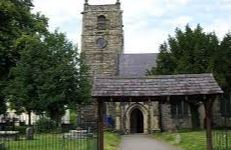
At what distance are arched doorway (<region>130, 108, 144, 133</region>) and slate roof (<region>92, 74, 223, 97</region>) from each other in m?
31.9

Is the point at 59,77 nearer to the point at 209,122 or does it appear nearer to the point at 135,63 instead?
the point at 135,63

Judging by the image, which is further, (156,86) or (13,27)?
(13,27)

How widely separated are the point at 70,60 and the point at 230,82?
13.5m

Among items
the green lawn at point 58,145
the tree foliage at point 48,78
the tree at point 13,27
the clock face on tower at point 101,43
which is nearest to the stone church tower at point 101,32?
the clock face on tower at point 101,43

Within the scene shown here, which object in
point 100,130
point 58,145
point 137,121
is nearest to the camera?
point 100,130

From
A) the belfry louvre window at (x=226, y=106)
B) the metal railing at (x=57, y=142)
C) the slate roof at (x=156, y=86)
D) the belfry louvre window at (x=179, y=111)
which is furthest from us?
the belfry louvre window at (x=179, y=111)

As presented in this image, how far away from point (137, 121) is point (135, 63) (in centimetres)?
714

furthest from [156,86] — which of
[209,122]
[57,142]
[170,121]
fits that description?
[170,121]

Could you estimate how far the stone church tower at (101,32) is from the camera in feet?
A: 194

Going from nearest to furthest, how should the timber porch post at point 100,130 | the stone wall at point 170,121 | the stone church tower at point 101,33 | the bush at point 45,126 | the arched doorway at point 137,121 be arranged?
the timber porch post at point 100,130 → the bush at point 45,126 → the stone wall at point 170,121 → the arched doorway at point 137,121 → the stone church tower at point 101,33

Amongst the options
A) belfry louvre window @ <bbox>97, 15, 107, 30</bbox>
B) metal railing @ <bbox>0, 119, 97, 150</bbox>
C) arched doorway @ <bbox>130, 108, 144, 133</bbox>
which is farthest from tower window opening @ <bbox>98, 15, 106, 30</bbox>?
A: metal railing @ <bbox>0, 119, 97, 150</bbox>

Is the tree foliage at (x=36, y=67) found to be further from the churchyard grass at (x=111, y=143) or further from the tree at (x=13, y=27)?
the churchyard grass at (x=111, y=143)

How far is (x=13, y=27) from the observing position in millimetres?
38031

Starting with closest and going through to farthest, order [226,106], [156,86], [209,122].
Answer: [209,122]
[156,86]
[226,106]
